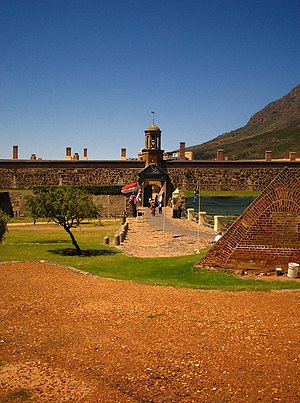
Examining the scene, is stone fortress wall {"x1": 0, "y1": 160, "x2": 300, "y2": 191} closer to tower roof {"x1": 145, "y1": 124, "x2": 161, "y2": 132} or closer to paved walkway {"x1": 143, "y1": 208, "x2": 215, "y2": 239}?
tower roof {"x1": 145, "y1": 124, "x2": 161, "y2": 132}

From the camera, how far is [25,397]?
6105 millimetres

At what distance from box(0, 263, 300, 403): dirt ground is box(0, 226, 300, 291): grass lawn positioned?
116 cm

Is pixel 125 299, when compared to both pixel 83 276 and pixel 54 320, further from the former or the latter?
pixel 83 276

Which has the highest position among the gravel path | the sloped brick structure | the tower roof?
the tower roof

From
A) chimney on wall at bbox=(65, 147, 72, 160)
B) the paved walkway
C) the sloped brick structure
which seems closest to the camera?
the sloped brick structure

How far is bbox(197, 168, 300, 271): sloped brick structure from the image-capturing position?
13.5 metres

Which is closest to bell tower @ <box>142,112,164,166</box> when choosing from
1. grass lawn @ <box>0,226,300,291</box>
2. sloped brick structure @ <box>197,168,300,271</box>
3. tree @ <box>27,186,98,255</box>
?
grass lawn @ <box>0,226,300,291</box>

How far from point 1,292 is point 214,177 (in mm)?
39200

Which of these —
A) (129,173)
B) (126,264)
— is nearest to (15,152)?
(129,173)

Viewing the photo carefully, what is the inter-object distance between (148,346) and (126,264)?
8575 mm

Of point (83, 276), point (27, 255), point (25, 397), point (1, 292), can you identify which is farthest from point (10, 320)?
point (27, 255)

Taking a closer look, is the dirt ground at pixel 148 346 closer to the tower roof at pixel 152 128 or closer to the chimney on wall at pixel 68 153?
the tower roof at pixel 152 128

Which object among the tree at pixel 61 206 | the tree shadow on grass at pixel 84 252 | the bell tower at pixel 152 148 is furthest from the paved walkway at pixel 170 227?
the bell tower at pixel 152 148

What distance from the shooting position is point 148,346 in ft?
25.1
